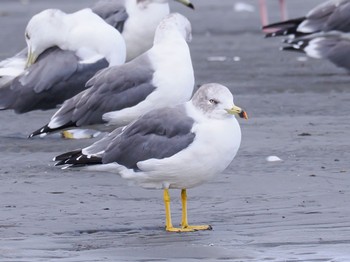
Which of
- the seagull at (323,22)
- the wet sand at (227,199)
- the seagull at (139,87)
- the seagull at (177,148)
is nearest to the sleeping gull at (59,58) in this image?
the wet sand at (227,199)

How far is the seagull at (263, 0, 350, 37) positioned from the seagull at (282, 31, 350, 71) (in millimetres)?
75

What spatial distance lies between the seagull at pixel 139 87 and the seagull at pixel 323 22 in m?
4.08

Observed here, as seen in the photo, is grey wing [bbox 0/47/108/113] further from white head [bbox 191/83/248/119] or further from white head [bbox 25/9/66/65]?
white head [bbox 191/83/248/119]

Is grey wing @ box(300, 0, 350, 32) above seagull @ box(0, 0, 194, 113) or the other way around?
the other way around

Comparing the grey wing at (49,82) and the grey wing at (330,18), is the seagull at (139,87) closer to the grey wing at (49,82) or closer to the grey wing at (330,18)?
the grey wing at (49,82)

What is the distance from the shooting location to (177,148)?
671 centimetres

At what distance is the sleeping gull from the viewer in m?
9.91

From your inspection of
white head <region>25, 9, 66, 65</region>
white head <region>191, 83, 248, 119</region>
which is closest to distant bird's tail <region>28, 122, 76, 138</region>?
white head <region>25, 9, 66, 65</region>

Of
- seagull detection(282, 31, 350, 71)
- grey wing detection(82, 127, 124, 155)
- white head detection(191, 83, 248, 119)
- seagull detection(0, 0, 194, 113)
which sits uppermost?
white head detection(191, 83, 248, 119)

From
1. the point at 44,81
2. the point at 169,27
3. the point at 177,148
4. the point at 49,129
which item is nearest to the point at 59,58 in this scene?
the point at 44,81

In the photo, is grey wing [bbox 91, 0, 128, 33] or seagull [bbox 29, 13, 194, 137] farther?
grey wing [bbox 91, 0, 128, 33]

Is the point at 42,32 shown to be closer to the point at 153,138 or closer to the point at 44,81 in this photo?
the point at 44,81

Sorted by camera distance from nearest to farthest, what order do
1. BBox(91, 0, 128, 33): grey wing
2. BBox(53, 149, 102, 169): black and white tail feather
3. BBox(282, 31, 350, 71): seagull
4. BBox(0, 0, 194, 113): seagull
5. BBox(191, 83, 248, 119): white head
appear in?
BBox(191, 83, 248, 119): white head < BBox(53, 149, 102, 169): black and white tail feather < BBox(0, 0, 194, 113): seagull < BBox(91, 0, 128, 33): grey wing < BBox(282, 31, 350, 71): seagull

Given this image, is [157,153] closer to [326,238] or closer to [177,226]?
[177,226]
